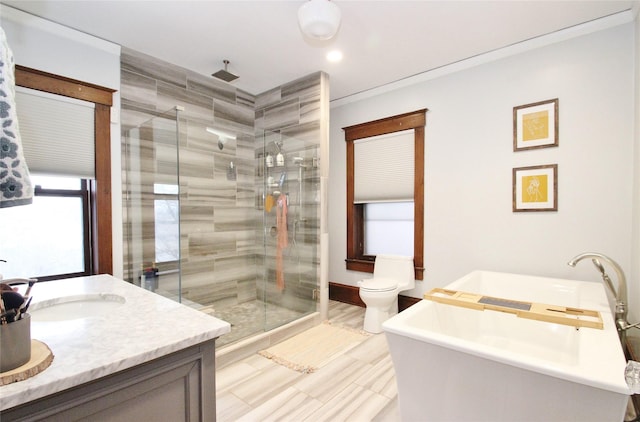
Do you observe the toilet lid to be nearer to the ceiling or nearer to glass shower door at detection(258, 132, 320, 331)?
glass shower door at detection(258, 132, 320, 331)

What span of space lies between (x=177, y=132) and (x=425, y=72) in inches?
99.3

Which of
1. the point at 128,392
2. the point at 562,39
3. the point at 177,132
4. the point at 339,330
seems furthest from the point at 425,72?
the point at 128,392

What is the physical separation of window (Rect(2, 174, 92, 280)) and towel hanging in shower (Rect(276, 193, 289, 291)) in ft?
5.31

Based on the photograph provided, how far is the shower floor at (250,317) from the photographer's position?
8.80 ft

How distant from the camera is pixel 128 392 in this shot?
82 centimetres

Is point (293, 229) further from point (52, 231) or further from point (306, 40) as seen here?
point (52, 231)

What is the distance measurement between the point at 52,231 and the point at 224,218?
4.95ft

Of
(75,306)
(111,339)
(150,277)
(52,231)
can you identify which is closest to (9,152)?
(111,339)

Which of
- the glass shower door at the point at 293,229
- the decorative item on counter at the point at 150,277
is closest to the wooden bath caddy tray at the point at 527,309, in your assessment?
the glass shower door at the point at 293,229

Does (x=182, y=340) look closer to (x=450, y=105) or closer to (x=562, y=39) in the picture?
(x=450, y=105)

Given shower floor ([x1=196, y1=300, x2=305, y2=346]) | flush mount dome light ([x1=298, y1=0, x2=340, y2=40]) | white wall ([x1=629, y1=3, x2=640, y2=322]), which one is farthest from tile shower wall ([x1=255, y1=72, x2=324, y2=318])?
white wall ([x1=629, y1=3, x2=640, y2=322])

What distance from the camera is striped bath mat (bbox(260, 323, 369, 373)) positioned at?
236 centimetres

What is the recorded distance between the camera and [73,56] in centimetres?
236

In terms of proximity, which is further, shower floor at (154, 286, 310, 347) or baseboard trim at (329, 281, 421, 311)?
baseboard trim at (329, 281, 421, 311)
